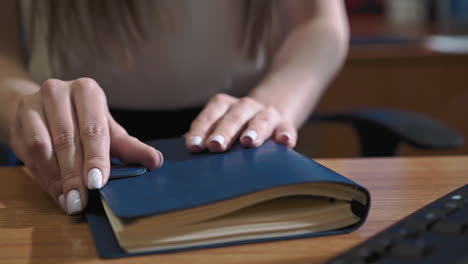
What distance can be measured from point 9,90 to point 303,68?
426 millimetres

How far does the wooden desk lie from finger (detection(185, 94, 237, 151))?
0.49 ft

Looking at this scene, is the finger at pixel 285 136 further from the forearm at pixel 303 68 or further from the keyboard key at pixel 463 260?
the keyboard key at pixel 463 260

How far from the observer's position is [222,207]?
483 mm

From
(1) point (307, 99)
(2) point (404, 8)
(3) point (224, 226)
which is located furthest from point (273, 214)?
(2) point (404, 8)

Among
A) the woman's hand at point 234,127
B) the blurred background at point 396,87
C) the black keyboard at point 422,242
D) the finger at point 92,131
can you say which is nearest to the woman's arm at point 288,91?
the woman's hand at point 234,127

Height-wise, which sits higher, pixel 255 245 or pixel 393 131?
pixel 255 245

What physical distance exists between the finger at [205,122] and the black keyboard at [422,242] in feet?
0.86

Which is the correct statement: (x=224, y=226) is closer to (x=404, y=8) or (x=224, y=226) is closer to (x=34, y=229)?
(x=34, y=229)

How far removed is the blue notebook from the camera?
0.47 m

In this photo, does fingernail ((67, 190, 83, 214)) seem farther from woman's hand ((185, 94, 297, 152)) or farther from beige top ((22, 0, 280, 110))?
beige top ((22, 0, 280, 110))

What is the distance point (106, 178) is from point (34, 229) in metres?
0.08

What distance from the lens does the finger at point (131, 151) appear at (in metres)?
0.58

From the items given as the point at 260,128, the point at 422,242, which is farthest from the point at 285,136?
the point at 422,242

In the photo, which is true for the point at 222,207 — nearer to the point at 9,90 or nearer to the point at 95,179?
the point at 95,179
